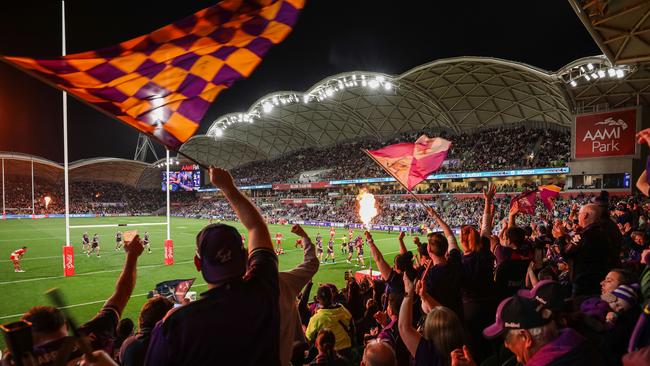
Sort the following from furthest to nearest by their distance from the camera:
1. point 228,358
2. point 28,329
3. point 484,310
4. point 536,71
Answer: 1. point 536,71
2. point 484,310
3. point 228,358
4. point 28,329

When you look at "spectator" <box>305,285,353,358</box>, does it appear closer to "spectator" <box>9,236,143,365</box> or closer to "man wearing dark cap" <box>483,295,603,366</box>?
"spectator" <box>9,236,143,365</box>

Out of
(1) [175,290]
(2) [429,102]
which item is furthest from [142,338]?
(2) [429,102]

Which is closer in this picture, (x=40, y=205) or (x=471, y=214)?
(x=471, y=214)

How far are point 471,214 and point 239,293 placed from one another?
140 ft

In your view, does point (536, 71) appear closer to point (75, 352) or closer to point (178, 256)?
point (178, 256)

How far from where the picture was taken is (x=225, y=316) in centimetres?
192

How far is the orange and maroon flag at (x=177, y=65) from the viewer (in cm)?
378

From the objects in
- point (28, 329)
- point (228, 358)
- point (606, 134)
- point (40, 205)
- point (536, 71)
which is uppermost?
point (536, 71)

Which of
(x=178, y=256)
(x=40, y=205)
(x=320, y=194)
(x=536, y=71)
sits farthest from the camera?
(x=40, y=205)

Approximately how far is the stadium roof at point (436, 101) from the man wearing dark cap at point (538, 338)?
30691 millimetres

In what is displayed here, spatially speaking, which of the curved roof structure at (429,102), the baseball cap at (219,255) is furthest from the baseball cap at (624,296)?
the curved roof structure at (429,102)

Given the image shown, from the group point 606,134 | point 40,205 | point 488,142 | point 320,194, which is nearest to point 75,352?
point 606,134

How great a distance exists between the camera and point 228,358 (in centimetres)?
192

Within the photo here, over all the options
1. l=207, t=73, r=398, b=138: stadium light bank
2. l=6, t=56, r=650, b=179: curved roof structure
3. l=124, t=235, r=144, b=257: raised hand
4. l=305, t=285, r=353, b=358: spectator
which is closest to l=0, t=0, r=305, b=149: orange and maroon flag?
l=124, t=235, r=144, b=257: raised hand
